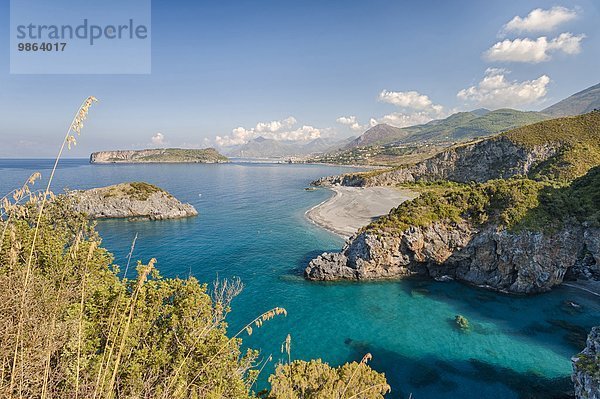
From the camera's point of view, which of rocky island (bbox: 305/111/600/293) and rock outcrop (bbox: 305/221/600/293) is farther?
rocky island (bbox: 305/111/600/293)

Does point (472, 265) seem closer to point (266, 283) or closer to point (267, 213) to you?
point (266, 283)

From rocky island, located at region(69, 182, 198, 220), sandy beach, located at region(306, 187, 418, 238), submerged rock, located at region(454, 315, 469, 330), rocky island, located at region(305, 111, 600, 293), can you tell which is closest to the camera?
submerged rock, located at region(454, 315, 469, 330)

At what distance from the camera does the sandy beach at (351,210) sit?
69.6 metres

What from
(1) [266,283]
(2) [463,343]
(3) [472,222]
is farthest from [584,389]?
(1) [266,283]

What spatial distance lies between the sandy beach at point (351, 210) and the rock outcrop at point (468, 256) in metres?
19.5

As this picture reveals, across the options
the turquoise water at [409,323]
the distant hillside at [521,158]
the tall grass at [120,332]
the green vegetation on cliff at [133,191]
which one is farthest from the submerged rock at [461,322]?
the green vegetation on cliff at [133,191]

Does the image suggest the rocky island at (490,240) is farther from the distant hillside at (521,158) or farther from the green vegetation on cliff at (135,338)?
the distant hillside at (521,158)

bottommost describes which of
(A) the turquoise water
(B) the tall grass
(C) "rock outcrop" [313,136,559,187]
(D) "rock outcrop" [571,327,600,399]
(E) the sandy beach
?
(A) the turquoise water

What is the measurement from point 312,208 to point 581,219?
6317 centimetres

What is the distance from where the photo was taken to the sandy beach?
6959 centimetres

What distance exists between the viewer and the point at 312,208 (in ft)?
300

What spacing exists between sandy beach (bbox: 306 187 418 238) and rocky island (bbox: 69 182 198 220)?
36067 mm

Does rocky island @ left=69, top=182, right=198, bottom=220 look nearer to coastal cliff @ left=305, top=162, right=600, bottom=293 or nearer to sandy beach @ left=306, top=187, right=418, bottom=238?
sandy beach @ left=306, top=187, right=418, bottom=238

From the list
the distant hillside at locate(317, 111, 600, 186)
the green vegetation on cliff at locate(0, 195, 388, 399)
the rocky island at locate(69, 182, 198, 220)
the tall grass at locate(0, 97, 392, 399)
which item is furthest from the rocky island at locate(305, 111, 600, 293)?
the rocky island at locate(69, 182, 198, 220)
